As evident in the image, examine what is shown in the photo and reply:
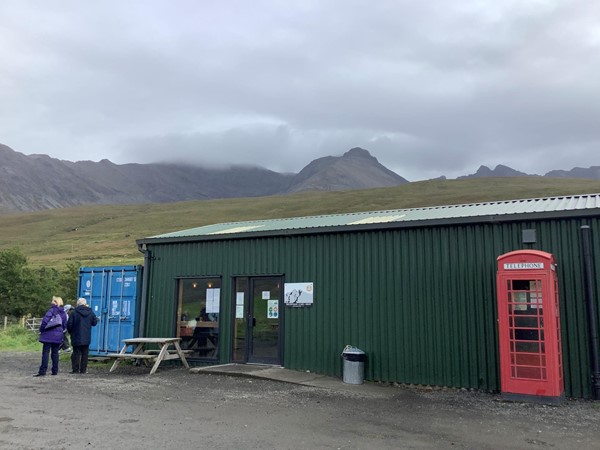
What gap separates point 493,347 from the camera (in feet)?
33.5

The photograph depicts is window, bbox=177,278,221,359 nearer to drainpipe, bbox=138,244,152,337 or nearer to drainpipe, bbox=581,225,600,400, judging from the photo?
drainpipe, bbox=138,244,152,337

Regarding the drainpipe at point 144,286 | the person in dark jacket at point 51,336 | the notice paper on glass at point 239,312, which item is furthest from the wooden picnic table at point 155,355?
the notice paper on glass at point 239,312

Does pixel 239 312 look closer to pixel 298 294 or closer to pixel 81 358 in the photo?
pixel 298 294

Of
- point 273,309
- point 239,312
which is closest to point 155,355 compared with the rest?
point 239,312

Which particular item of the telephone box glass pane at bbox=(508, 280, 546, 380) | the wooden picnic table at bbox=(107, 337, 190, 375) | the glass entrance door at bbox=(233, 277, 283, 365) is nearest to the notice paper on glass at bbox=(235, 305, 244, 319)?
the glass entrance door at bbox=(233, 277, 283, 365)

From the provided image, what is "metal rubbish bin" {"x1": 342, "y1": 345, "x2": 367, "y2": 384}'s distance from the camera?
36.5ft

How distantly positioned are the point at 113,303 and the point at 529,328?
35.5ft

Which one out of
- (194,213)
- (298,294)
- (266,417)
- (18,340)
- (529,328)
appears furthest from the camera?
(194,213)

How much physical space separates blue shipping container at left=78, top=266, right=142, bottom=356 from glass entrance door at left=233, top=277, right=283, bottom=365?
10.5ft

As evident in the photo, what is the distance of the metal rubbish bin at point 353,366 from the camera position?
11125 millimetres

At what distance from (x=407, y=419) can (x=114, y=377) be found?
6974 millimetres

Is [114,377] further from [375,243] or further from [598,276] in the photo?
[598,276]

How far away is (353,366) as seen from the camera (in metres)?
11.1

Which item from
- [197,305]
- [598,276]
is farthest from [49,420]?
[598,276]
